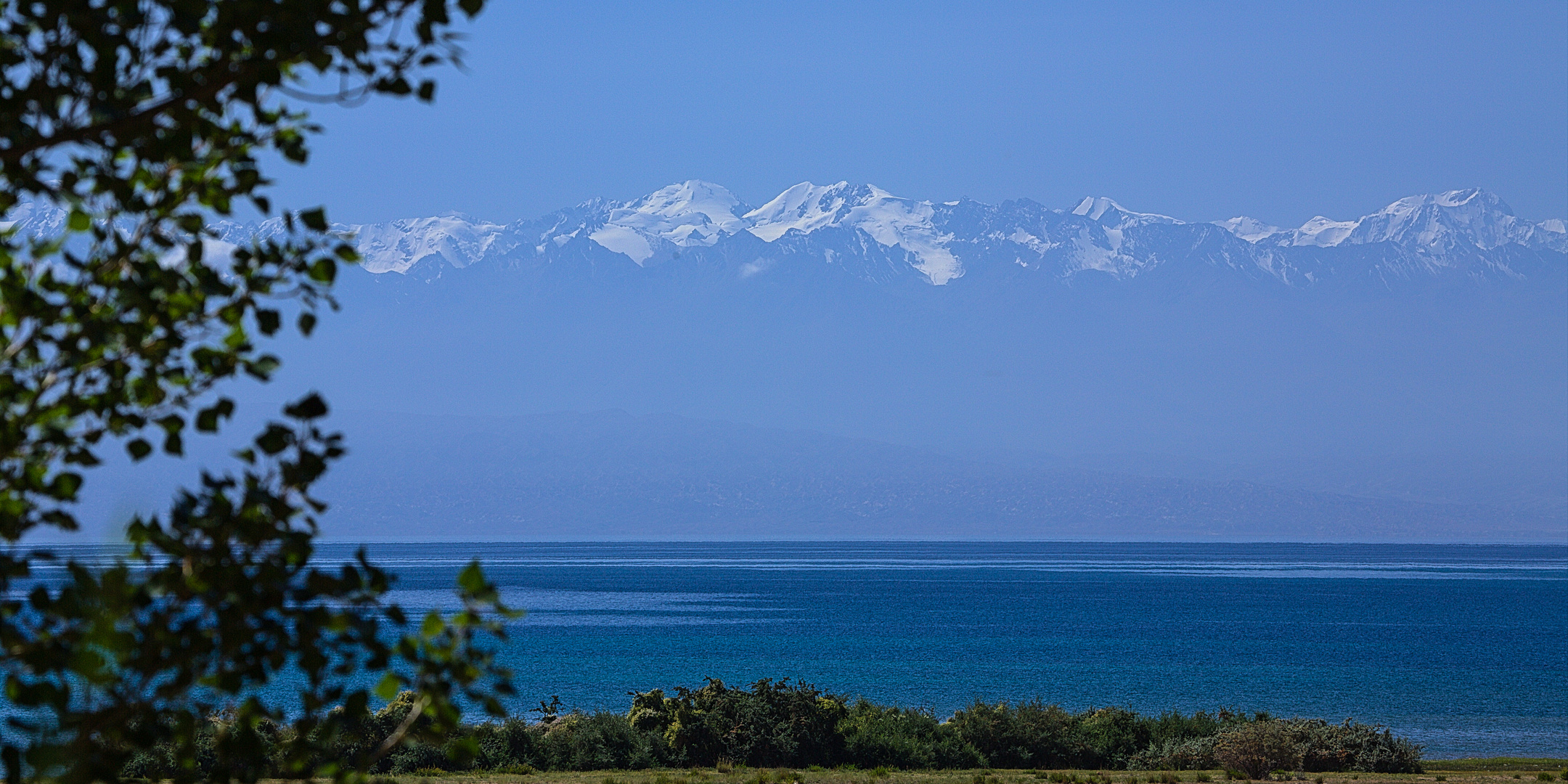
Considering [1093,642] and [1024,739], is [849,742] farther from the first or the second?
[1093,642]

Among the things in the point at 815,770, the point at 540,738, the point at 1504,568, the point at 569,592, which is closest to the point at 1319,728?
the point at 815,770

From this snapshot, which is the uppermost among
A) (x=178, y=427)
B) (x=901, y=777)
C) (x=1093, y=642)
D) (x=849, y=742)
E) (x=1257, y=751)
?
(x=178, y=427)

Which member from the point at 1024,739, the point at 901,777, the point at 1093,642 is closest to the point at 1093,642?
the point at 1093,642

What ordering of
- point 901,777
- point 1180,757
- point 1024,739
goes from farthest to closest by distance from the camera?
point 1024,739
point 1180,757
point 901,777

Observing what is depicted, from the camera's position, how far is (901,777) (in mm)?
23797

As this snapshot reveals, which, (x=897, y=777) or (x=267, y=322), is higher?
(x=267, y=322)

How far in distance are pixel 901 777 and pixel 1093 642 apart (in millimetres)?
61131

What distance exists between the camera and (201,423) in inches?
135

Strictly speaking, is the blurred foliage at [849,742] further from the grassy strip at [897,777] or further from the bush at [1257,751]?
the grassy strip at [897,777]

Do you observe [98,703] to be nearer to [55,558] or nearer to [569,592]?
[55,558]

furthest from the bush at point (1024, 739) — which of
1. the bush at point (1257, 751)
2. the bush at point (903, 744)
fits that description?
the bush at point (1257, 751)

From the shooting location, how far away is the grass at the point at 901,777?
22188 millimetres

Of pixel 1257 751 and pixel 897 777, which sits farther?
pixel 1257 751

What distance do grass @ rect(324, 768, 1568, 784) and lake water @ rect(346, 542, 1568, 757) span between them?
46.7ft
